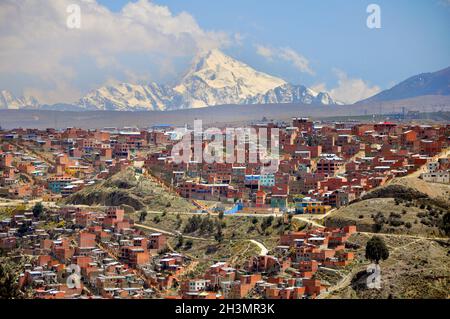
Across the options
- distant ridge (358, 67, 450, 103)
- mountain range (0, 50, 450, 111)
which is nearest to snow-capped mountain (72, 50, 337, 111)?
mountain range (0, 50, 450, 111)

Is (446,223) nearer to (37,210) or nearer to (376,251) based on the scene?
(376,251)

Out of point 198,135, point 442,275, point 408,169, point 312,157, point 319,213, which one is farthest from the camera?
point 198,135

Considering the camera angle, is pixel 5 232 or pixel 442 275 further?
pixel 5 232

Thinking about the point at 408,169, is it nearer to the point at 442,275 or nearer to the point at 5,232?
the point at 442,275

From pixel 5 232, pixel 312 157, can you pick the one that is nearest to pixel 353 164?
pixel 312 157

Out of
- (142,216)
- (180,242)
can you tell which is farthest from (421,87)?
(180,242)

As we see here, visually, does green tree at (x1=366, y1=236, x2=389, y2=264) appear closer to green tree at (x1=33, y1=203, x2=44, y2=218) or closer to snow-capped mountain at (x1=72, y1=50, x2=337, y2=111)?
green tree at (x1=33, y1=203, x2=44, y2=218)

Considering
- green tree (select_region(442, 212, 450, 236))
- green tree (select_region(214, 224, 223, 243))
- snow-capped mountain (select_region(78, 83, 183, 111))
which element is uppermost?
snow-capped mountain (select_region(78, 83, 183, 111))
